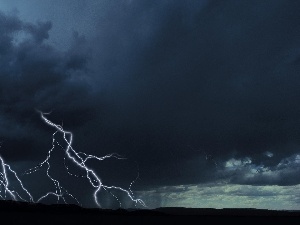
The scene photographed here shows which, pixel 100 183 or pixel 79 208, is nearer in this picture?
pixel 100 183

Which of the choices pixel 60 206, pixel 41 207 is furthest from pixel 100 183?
pixel 60 206

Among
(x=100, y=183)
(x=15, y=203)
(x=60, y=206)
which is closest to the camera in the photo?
(x=100, y=183)

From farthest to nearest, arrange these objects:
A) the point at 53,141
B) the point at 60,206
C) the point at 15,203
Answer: the point at 60,206 → the point at 15,203 → the point at 53,141

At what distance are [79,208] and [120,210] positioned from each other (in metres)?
6.38

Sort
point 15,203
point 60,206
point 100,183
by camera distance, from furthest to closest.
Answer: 1. point 60,206
2. point 15,203
3. point 100,183

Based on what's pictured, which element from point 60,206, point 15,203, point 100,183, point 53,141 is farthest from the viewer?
point 60,206

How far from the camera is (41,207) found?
54625 millimetres

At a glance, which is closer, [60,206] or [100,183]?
[100,183]

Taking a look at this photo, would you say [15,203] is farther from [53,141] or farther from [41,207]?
[53,141]

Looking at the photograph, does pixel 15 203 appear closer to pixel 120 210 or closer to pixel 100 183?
pixel 120 210

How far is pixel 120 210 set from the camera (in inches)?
2426

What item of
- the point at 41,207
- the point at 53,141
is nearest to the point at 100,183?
the point at 53,141

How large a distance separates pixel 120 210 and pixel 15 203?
16331 millimetres

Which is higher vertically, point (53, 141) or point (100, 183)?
point (53, 141)
